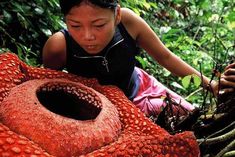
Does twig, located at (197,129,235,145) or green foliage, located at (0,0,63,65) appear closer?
twig, located at (197,129,235,145)

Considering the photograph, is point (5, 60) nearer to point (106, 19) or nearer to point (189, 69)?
point (106, 19)

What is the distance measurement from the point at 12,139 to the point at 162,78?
344cm

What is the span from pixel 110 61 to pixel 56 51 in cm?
32

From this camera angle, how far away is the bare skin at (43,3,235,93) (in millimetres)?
1764

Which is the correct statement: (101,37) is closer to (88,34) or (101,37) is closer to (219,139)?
(88,34)

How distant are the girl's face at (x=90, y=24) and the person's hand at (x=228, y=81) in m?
0.57

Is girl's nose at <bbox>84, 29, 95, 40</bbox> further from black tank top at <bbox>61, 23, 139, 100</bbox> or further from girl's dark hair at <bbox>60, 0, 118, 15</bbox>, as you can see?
black tank top at <bbox>61, 23, 139, 100</bbox>

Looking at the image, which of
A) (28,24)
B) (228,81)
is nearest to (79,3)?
(228,81)

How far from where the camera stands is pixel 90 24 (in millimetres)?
1766

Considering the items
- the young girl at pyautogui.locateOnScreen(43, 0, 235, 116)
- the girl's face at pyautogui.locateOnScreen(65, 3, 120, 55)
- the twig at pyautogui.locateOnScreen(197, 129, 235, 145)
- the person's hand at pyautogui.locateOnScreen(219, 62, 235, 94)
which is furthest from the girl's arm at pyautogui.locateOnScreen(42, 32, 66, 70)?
the twig at pyautogui.locateOnScreen(197, 129, 235, 145)

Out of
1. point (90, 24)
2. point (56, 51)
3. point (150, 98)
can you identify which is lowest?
point (150, 98)

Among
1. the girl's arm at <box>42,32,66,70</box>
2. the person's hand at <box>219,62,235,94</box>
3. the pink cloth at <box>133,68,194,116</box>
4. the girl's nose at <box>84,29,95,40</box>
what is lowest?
the pink cloth at <box>133,68,194,116</box>

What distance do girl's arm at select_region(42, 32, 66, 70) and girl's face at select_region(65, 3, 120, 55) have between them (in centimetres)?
40

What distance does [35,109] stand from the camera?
1.23 m
